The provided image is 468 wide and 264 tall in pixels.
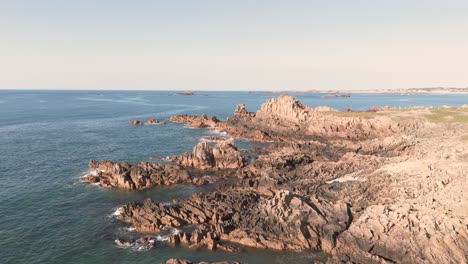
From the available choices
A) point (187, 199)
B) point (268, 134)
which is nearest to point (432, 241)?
point (187, 199)

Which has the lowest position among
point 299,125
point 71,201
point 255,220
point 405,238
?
point 71,201

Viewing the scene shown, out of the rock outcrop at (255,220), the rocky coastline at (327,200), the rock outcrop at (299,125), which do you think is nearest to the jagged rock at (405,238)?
the rocky coastline at (327,200)

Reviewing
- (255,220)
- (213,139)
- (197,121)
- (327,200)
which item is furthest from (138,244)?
(197,121)

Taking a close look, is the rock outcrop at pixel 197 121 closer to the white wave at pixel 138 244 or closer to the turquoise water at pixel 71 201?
the turquoise water at pixel 71 201

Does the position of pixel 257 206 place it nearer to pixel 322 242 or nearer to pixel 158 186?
pixel 322 242

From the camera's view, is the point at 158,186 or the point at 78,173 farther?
the point at 78,173

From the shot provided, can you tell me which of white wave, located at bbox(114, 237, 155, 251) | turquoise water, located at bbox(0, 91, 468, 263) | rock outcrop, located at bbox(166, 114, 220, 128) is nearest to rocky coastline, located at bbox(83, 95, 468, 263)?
white wave, located at bbox(114, 237, 155, 251)

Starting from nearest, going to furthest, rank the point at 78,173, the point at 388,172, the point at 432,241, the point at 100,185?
the point at 432,241 → the point at 388,172 → the point at 100,185 → the point at 78,173

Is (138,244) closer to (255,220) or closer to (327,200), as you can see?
(255,220)
